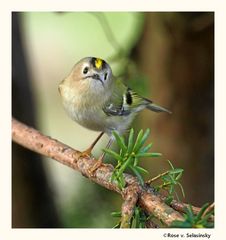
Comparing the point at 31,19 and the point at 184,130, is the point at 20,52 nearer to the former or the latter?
the point at 31,19

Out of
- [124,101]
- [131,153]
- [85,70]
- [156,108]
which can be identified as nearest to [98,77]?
[85,70]

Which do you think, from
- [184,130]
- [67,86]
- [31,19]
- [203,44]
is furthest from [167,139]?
[31,19]

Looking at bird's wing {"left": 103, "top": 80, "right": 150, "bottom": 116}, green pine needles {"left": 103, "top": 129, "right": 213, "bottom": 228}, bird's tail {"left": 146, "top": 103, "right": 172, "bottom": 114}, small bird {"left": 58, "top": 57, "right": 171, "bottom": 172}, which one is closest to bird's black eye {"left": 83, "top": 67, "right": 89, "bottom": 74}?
small bird {"left": 58, "top": 57, "right": 171, "bottom": 172}

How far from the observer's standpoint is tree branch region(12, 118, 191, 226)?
892 millimetres

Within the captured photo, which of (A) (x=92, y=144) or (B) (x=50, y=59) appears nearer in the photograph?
(A) (x=92, y=144)

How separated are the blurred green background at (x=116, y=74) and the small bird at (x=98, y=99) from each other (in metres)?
0.05

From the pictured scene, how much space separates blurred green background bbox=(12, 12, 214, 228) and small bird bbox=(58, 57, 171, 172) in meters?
0.05

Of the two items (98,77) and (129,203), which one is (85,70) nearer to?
(98,77)

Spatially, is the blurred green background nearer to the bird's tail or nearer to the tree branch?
the bird's tail

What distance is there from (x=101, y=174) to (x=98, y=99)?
363 mm

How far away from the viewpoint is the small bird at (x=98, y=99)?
1322 millimetres
